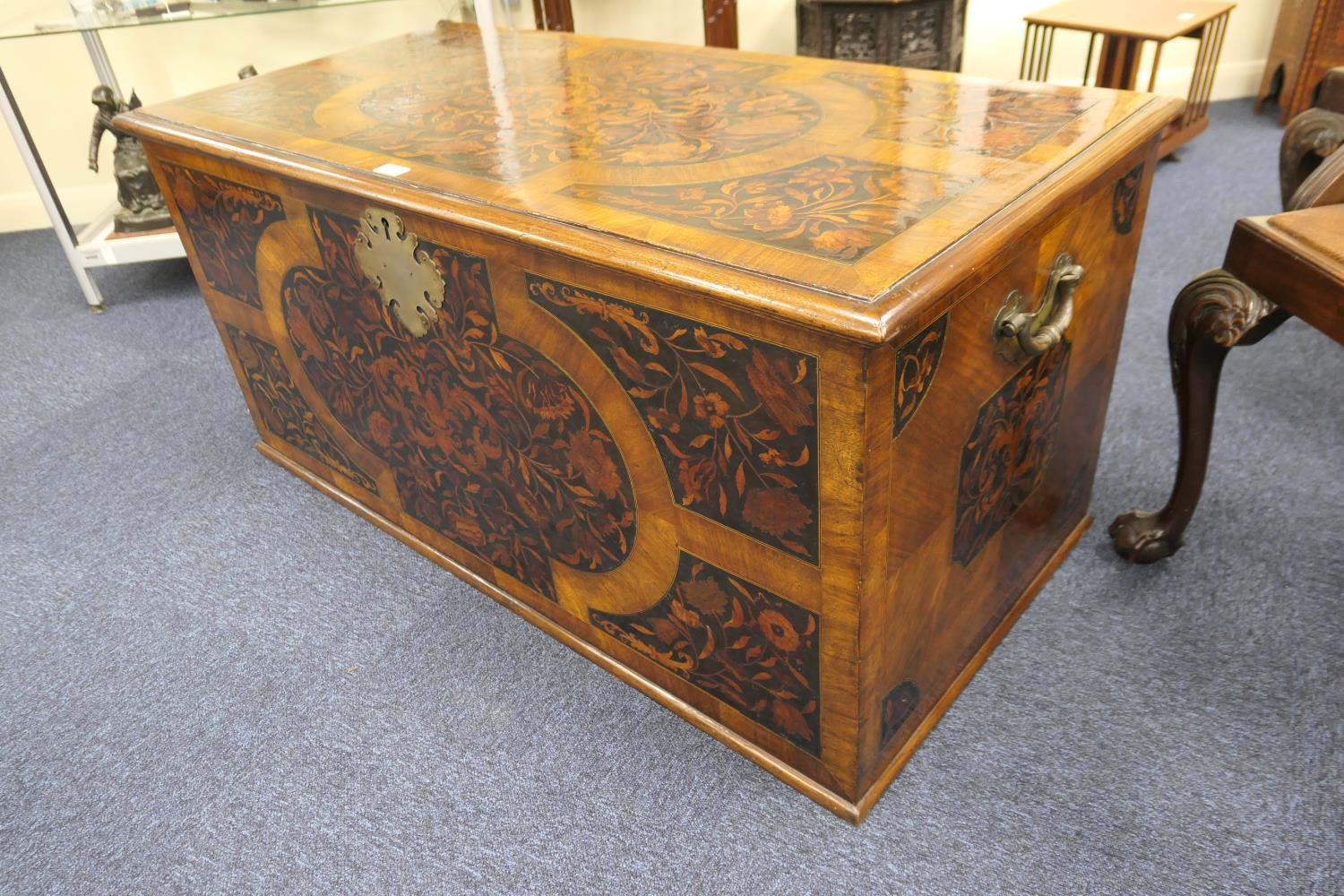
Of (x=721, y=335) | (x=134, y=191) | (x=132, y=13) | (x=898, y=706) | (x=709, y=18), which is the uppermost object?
Answer: (x=132, y=13)

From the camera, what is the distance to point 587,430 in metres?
1.22

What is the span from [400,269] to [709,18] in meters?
2.12

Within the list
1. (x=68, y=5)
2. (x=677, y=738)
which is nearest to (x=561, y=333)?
(x=677, y=738)

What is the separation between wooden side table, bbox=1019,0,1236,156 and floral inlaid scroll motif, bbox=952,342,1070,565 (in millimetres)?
1882

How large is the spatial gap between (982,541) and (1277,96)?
10.3 ft

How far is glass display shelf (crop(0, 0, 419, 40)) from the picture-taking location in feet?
7.45

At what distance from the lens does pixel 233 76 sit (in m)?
3.08

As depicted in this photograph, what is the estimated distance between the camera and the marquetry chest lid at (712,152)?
3.13 feet

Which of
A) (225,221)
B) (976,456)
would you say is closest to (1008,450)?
(976,456)

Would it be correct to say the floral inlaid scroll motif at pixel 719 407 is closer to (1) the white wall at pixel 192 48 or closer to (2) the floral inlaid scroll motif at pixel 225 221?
(2) the floral inlaid scroll motif at pixel 225 221

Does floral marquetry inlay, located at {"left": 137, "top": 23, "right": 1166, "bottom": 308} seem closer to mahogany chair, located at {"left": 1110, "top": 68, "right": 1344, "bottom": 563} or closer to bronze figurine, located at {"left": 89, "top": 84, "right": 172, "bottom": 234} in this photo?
mahogany chair, located at {"left": 1110, "top": 68, "right": 1344, "bottom": 563}

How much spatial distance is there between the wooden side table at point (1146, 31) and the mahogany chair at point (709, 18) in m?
0.93

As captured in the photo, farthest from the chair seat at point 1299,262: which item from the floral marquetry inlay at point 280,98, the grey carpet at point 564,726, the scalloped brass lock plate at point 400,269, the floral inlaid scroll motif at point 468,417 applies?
the floral marquetry inlay at point 280,98

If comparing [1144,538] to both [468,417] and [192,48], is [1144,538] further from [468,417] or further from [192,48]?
[192,48]
